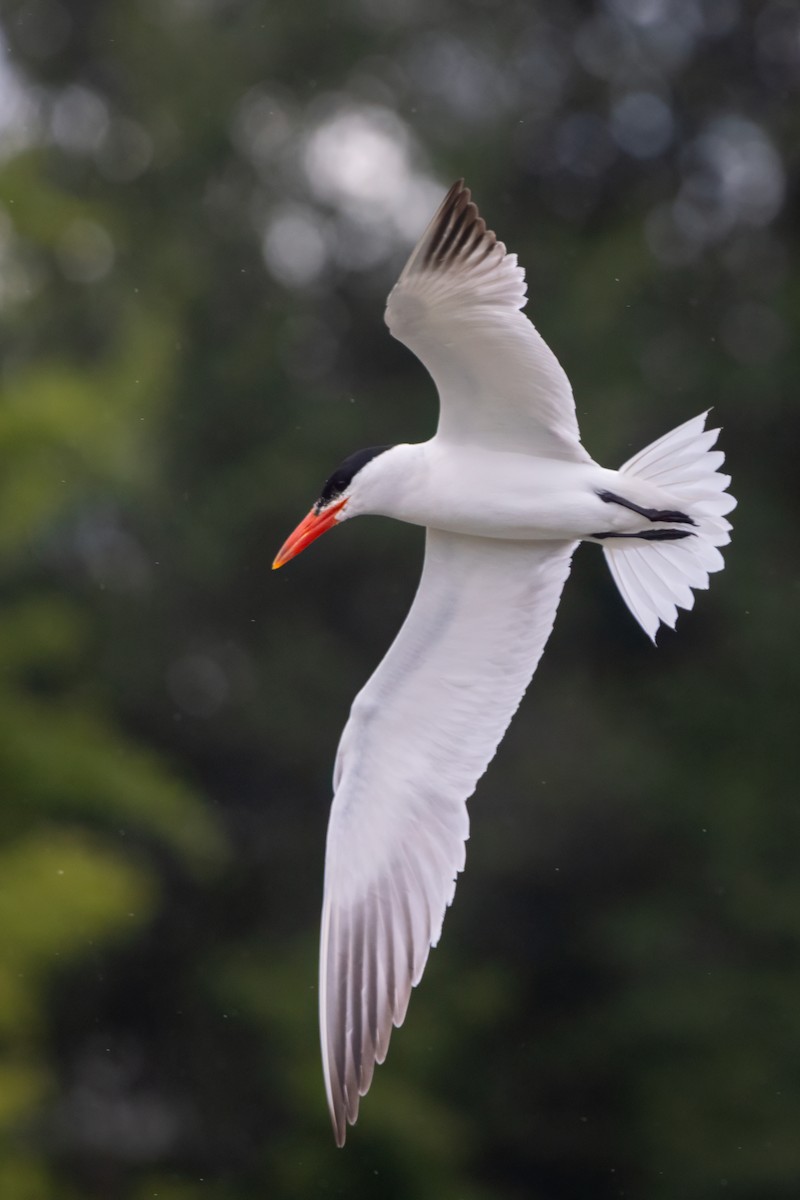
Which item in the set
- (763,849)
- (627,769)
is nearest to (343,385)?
(627,769)

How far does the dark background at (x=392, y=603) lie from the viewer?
10750 millimetres

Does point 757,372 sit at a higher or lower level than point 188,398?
higher

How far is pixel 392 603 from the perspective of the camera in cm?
1152

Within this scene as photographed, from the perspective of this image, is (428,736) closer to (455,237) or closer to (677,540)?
(677,540)

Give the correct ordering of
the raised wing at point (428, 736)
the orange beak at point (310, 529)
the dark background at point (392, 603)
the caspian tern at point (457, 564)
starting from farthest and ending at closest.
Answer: the dark background at point (392, 603) < the raised wing at point (428, 736) < the orange beak at point (310, 529) < the caspian tern at point (457, 564)

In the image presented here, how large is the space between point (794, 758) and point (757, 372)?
7.75 feet

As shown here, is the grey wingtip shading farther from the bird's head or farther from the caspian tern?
the bird's head

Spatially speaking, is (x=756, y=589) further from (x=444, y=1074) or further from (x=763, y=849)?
(x=444, y=1074)

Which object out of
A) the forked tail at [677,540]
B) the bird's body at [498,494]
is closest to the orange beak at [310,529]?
the bird's body at [498,494]

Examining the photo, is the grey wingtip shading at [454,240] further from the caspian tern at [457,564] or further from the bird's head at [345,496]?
the bird's head at [345,496]

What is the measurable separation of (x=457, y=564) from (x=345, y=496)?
0.39 metres

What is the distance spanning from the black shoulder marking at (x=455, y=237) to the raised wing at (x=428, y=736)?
0.91 metres

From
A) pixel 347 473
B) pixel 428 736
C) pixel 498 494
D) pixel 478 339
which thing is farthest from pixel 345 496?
pixel 428 736

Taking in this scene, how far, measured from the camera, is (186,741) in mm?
11516
